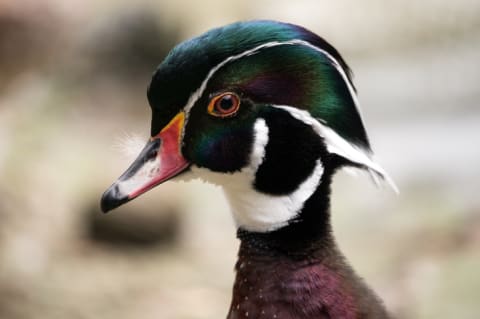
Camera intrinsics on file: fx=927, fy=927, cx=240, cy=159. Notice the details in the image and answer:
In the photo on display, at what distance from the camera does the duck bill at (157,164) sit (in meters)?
1.34

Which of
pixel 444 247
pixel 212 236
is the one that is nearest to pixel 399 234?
pixel 444 247

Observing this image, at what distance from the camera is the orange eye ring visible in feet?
4.29

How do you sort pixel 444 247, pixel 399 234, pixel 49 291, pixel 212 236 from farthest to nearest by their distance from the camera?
pixel 212 236 → pixel 399 234 → pixel 444 247 → pixel 49 291

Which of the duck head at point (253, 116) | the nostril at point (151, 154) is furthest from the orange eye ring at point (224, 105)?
the nostril at point (151, 154)

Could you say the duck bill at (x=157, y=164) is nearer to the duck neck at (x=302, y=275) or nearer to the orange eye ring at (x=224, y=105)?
the orange eye ring at (x=224, y=105)

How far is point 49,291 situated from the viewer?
118 inches

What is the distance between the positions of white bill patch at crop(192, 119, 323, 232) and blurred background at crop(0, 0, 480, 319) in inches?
7.1

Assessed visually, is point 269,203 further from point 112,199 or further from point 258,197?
point 112,199

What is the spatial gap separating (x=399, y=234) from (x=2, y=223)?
1461mm

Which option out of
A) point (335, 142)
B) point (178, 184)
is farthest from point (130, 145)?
point (178, 184)

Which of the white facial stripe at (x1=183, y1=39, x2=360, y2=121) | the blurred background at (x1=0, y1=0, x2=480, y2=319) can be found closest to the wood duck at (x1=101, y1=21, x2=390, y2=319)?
the white facial stripe at (x1=183, y1=39, x2=360, y2=121)

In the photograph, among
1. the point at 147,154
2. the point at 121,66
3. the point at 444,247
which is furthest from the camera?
the point at 121,66

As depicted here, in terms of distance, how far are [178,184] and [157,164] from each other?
2.51 meters

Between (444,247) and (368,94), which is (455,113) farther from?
(444,247)
